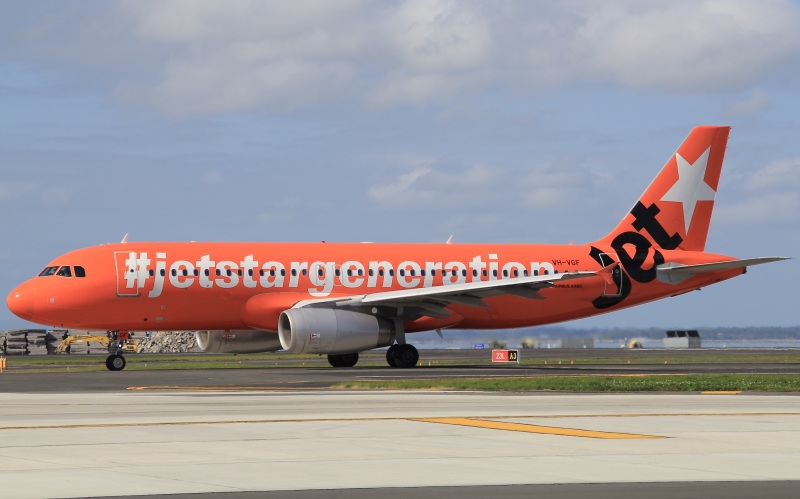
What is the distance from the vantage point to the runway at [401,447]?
13.9 metres

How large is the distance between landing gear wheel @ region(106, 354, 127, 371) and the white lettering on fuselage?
2.47 metres

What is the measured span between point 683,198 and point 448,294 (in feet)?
44.8

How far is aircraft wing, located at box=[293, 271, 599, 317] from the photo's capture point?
47.1 metres

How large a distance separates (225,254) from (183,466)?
1311 inches

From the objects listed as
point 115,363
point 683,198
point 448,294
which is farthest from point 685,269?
point 115,363

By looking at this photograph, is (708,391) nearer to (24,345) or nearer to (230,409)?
(230,409)

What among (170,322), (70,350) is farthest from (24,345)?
(170,322)

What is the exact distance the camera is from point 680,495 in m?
13.2

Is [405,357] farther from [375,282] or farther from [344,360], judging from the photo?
[375,282]

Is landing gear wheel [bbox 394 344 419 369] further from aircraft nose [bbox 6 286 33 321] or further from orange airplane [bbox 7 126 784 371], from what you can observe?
aircraft nose [bbox 6 286 33 321]

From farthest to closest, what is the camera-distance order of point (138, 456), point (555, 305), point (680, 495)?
1. point (555, 305)
2. point (138, 456)
3. point (680, 495)

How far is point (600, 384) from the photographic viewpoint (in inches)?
1257

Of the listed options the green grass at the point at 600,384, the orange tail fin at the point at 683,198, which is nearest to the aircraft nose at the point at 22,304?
the green grass at the point at 600,384

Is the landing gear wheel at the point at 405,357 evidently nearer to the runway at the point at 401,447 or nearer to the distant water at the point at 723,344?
the runway at the point at 401,447
